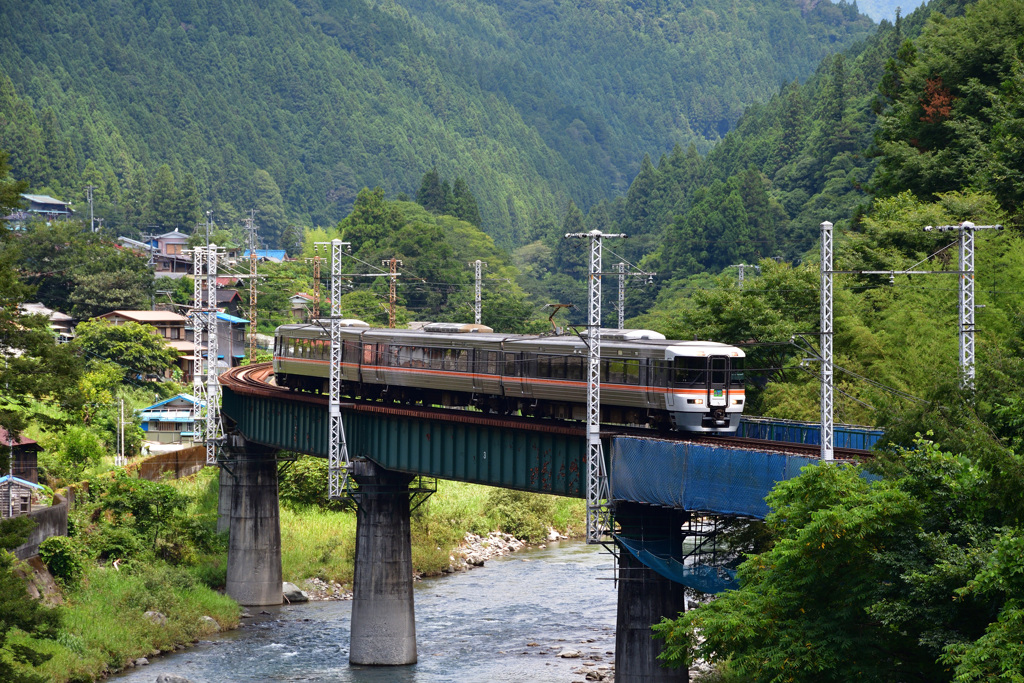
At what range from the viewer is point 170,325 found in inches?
4350

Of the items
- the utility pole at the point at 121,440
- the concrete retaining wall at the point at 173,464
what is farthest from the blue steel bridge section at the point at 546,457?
the utility pole at the point at 121,440

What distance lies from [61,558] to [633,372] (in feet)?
85.5

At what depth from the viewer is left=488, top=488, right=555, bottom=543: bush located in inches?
3163

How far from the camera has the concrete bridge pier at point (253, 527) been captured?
63219 millimetres

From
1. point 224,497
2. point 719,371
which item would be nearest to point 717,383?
point 719,371

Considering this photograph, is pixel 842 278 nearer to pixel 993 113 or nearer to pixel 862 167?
pixel 993 113

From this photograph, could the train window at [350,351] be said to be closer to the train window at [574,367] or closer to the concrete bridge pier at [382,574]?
the concrete bridge pier at [382,574]

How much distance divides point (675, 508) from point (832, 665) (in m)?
9.65

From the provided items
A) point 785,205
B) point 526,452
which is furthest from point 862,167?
point 526,452

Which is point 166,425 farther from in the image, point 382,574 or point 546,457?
point 546,457

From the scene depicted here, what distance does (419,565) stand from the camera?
229ft

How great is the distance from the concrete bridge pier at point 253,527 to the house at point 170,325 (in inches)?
1686

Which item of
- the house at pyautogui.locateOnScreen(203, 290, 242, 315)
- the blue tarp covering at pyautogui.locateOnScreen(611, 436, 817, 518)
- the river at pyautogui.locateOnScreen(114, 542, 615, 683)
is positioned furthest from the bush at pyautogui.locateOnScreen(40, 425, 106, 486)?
the house at pyautogui.locateOnScreen(203, 290, 242, 315)

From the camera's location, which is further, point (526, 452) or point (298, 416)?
point (298, 416)
